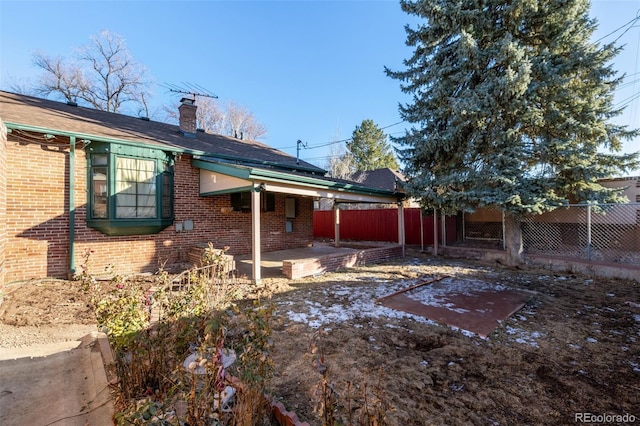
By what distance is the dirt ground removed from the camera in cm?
249

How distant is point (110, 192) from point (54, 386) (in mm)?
5143

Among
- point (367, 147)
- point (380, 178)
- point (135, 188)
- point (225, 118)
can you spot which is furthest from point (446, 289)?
point (367, 147)

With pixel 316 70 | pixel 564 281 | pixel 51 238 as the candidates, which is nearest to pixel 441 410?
pixel 564 281

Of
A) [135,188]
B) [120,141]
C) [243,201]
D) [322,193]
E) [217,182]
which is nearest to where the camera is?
[120,141]

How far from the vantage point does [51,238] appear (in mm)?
6316

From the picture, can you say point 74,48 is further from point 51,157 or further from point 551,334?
point 551,334

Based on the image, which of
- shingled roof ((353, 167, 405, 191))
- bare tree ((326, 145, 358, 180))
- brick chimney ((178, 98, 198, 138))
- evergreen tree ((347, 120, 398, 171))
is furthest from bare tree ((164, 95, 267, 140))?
brick chimney ((178, 98, 198, 138))

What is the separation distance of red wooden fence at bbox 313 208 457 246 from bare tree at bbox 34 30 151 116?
16.3 metres

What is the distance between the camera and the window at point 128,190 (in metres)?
6.74

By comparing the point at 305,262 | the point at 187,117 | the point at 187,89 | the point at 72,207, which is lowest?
the point at 305,262

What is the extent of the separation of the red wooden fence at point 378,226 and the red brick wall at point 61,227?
899 cm

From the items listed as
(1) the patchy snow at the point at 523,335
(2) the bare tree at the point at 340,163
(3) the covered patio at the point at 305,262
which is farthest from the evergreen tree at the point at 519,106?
(2) the bare tree at the point at 340,163

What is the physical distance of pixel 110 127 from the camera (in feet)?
26.1

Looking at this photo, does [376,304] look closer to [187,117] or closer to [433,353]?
[433,353]
